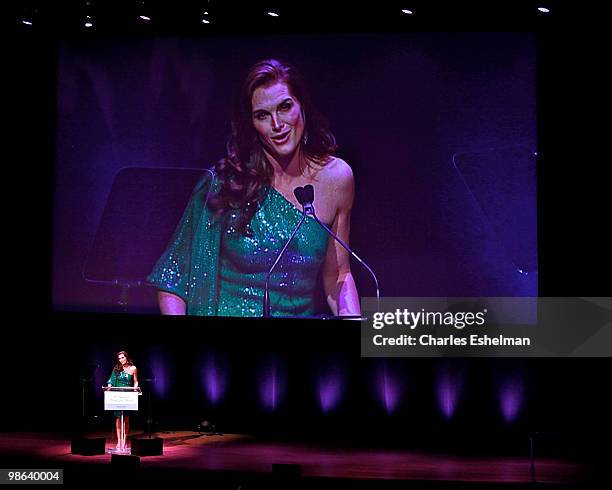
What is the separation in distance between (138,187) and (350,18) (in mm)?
2782

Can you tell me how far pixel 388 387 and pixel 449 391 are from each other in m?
0.62

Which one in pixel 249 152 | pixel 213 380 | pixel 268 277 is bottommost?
pixel 213 380

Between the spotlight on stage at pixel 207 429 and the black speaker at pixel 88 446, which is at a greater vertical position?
the spotlight on stage at pixel 207 429

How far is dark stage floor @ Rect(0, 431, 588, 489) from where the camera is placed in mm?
8750

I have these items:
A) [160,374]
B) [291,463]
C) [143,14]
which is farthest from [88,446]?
[143,14]

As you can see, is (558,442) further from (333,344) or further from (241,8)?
(241,8)

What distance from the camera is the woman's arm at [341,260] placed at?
10883mm

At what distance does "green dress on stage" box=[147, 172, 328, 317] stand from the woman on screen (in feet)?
0.03

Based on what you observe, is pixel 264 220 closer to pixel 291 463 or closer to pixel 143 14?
pixel 143 14

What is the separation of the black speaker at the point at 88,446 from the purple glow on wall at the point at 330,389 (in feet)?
7.71

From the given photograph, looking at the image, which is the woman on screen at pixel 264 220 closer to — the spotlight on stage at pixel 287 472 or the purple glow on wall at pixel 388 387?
the purple glow on wall at pixel 388 387

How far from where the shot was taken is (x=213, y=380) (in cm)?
1165

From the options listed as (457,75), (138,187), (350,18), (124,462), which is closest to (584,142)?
(457,75)

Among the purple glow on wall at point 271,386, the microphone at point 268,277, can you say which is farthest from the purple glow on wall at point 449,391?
the microphone at point 268,277
